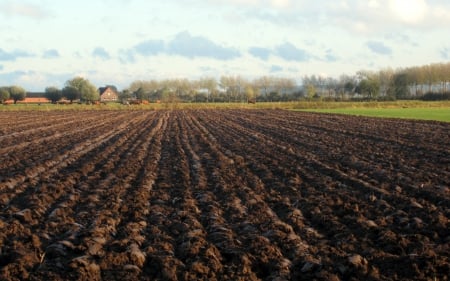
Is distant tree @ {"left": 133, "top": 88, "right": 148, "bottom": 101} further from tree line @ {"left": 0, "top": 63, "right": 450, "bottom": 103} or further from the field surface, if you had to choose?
the field surface

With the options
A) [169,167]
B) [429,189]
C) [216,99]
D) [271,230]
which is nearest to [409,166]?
[429,189]

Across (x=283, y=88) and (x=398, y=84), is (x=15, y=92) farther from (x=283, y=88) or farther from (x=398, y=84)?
(x=398, y=84)

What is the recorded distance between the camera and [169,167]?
52.3 feet

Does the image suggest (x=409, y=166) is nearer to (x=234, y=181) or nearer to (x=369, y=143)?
(x=234, y=181)

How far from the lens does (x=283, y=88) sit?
151500mm

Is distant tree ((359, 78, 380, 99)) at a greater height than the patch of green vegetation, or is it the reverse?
distant tree ((359, 78, 380, 99))

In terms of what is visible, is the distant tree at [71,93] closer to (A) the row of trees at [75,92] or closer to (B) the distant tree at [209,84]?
(A) the row of trees at [75,92]

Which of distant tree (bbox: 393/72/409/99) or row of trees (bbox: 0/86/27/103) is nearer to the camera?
row of trees (bbox: 0/86/27/103)

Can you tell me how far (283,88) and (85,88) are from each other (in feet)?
184

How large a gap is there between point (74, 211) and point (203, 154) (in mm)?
9819

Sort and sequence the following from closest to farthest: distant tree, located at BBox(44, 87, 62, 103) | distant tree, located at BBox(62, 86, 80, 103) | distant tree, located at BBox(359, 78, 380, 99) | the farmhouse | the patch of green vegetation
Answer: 1. the patch of green vegetation
2. distant tree, located at BBox(359, 78, 380, 99)
3. distant tree, located at BBox(62, 86, 80, 103)
4. distant tree, located at BBox(44, 87, 62, 103)
5. the farmhouse

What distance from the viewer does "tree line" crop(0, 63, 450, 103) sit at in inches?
4740

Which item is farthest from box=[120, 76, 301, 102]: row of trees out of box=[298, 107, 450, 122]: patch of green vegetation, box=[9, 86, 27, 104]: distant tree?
box=[298, 107, 450, 122]: patch of green vegetation

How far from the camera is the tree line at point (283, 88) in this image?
120 metres
